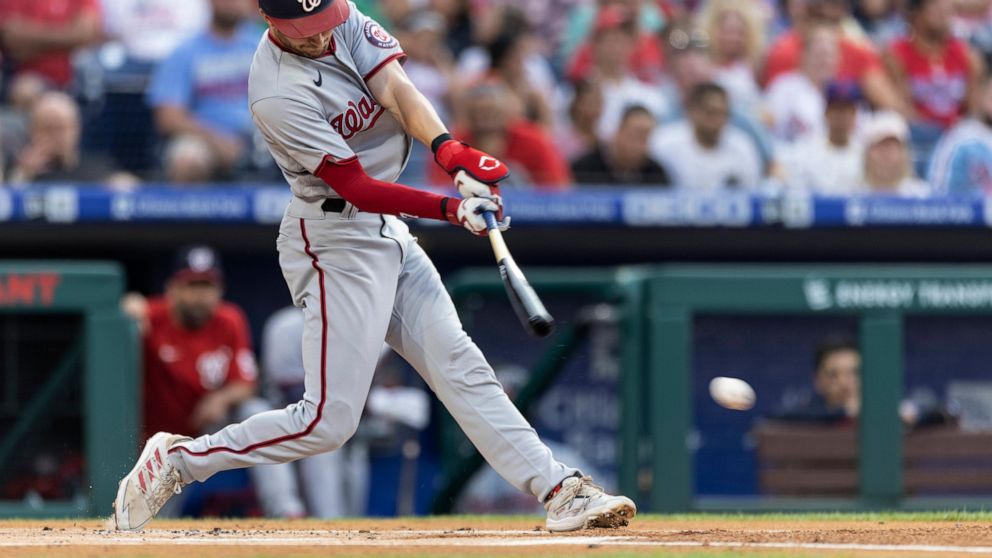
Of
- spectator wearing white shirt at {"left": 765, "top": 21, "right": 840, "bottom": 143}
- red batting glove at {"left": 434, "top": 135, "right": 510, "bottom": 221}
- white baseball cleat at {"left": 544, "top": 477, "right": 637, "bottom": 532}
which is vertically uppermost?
spectator wearing white shirt at {"left": 765, "top": 21, "right": 840, "bottom": 143}

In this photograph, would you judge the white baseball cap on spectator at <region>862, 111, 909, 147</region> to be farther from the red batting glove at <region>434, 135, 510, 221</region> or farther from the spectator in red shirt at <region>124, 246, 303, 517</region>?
the red batting glove at <region>434, 135, 510, 221</region>

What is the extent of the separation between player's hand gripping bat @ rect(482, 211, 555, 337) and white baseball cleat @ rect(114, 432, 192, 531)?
1155 mm

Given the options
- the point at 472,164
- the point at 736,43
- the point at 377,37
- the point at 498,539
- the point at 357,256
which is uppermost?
the point at 736,43

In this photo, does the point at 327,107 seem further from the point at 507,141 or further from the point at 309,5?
the point at 507,141

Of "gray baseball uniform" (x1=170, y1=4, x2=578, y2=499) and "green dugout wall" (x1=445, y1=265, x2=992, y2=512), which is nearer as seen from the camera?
"gray baseball uniform" (x1=170, y1=4, x2=578, y2=499)

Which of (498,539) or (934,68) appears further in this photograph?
(934,68)

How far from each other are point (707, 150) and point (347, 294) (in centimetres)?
435

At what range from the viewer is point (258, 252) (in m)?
7.51

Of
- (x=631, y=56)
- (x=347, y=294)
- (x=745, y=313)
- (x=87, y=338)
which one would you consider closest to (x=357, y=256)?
(x=347, y=294)

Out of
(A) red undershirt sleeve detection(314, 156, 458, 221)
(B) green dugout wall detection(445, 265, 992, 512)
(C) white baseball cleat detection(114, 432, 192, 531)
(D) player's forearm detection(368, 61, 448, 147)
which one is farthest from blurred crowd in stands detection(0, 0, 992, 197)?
(A) red undershirt sleeve detection(314, 156, 458, 221)

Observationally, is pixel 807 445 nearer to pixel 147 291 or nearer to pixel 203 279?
pixel 203 279

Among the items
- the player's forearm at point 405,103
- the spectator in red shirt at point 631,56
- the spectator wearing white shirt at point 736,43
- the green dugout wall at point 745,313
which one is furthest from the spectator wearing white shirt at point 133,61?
the player's forearm at point 405,103

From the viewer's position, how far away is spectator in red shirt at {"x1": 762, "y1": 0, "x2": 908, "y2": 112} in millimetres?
9227

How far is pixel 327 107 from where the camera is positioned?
13.7 feet
